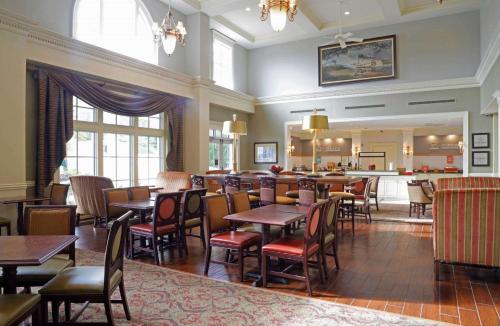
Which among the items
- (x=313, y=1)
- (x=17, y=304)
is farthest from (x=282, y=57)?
(x=17, y=304)

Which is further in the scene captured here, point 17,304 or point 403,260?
point 403,260

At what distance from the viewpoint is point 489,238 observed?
139 inches

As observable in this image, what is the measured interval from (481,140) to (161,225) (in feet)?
26.4

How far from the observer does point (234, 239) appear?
12.1 ft

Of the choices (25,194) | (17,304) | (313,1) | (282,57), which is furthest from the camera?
(282,57)

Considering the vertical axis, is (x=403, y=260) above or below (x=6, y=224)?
below

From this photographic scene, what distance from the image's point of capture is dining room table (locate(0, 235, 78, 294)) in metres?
2.01

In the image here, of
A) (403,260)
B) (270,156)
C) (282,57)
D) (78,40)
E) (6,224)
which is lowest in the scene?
(403,260)

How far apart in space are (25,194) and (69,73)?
223cm

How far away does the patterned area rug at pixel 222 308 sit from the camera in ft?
8.89

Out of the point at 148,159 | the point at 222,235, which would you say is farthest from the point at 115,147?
the point at 222,235

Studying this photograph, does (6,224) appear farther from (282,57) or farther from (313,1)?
(282,57)

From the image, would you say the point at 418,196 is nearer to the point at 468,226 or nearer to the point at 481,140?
the point at 481,140

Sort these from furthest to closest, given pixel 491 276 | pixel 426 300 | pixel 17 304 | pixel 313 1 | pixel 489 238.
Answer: pixel 313 1, pixel 491 276, pixel 489 238, pixel 426 300, pixel 17 304
